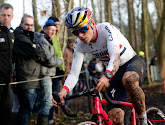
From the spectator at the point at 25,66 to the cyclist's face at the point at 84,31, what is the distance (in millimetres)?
1740

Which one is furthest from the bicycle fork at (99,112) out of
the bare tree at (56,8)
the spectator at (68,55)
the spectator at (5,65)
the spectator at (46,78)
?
the bare tree at (56,8)

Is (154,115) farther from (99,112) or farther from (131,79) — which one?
(99,112)

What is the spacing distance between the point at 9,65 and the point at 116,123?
2153mm

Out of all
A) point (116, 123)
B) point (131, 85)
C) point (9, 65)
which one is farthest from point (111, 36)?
point (9, 65)

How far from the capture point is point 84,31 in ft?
9.59

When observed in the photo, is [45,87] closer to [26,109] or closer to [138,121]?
[26,109]

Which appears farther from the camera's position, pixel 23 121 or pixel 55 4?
pixel 55 4

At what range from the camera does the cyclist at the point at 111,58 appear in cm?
284

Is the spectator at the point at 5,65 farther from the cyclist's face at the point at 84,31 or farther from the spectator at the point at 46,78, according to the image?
the cyclist's face at the point at 84,31

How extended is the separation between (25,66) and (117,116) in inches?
85.2

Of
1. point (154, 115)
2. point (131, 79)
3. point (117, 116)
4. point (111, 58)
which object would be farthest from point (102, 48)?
point (154, 115)

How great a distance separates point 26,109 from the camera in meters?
4.41

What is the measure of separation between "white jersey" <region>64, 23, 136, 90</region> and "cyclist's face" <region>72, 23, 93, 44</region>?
25 centimetres

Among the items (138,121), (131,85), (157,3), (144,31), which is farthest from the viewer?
(157,3)
